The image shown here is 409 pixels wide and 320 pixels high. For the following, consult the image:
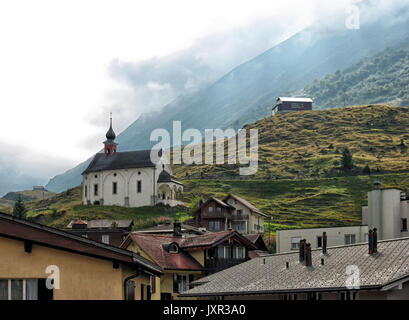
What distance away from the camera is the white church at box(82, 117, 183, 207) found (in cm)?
13725

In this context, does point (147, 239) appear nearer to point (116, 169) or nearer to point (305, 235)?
point (305, 235)

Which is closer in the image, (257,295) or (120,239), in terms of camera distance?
(257,295)

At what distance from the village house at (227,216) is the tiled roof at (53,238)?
288 feet

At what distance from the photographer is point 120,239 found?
96562mm

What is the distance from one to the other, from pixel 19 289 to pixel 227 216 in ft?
303

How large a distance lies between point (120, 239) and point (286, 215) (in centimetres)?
4351

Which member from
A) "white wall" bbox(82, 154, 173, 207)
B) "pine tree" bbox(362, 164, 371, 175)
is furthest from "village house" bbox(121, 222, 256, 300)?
"pine tree" bbox(362, 164, 371, 175)

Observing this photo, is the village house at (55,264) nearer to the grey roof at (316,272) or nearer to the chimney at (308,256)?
the grey roof at (316,272)

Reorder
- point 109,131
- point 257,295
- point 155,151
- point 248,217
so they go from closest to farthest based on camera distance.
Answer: point 257,295
point 248,217
point 155,151
point 109,131

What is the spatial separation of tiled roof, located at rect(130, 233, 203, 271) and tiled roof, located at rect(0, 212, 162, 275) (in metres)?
35.6

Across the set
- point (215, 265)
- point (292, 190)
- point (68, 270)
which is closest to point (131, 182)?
point (292, 190)

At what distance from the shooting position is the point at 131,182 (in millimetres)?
140625

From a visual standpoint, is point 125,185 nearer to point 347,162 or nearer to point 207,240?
point 347,162

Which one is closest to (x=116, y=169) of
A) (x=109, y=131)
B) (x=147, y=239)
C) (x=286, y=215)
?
(x=109, y=131)
